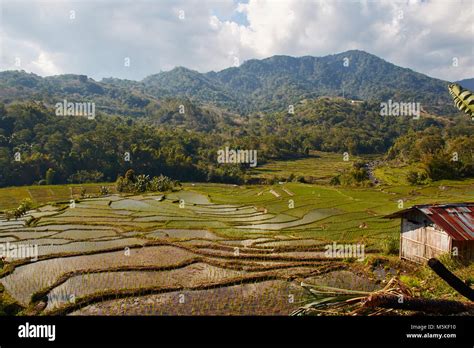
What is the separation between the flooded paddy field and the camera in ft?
39.1

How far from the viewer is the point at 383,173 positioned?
57.1 meters

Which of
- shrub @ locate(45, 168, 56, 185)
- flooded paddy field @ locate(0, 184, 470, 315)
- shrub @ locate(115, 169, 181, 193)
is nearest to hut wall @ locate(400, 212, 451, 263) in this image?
flooded paddy field @ locate(0, 184, 470, 315)

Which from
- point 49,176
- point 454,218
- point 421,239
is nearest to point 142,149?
point 49,176

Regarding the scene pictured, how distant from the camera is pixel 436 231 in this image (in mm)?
13891

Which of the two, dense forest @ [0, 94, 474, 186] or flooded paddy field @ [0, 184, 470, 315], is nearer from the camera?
flooded paddy field @ [0, 184, 470, 315]

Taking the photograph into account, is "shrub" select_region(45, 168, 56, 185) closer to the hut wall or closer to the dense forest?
the dense forest

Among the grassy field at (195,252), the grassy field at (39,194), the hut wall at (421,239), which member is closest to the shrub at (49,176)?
the grassy field at (39,194)

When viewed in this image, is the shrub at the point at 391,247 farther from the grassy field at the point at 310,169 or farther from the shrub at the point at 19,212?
the grassy field at the point at 310,169

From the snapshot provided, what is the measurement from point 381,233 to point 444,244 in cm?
741

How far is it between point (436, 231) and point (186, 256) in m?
10.9

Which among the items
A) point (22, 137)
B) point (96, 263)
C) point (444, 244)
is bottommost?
point (96, 263)

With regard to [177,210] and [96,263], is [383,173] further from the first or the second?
[96,263]

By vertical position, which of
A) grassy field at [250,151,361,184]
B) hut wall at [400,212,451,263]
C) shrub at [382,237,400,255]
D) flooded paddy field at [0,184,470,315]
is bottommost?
flooded paddy field at [0,184,470,315]
